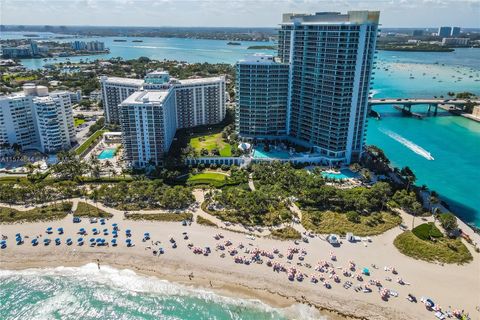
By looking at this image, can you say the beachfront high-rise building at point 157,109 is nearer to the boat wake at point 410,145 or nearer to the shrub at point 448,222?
the boat wake at point 410,145

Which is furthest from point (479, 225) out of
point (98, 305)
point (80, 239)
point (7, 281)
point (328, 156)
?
point (7, 281)

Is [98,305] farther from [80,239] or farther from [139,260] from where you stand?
[80,239]

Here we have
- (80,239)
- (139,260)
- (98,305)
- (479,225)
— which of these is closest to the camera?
(98,305)

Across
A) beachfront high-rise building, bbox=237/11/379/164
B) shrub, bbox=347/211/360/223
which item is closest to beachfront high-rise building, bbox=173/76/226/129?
beachfront high-rise building, bbox=237/11/379/164

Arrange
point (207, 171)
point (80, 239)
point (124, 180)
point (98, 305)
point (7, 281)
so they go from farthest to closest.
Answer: point (207, 171)
point (124, 180)
point (80, 239)
point (7, 281)
point (98, 305)

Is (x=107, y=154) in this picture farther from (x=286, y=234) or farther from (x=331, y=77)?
(x=331, y=77)

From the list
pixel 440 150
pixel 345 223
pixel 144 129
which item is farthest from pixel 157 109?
pixel 440 150

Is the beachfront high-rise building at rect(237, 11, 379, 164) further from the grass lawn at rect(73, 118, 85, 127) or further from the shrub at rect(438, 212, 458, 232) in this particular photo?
the grass lawn at rect(73, 118, 85, 127)
